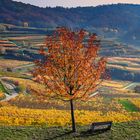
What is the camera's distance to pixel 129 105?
74062 mm

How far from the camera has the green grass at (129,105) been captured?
69069 millimetres

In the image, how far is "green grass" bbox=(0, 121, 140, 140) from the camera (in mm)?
34375

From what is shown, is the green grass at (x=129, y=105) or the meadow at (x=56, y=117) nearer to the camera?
the meadow at (x=56, y=117)

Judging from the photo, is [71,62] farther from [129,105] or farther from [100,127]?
[129,105]

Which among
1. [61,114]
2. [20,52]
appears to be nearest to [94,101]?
[61,114]

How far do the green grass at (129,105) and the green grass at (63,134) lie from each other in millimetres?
31137

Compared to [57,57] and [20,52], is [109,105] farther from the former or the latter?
[20,52]

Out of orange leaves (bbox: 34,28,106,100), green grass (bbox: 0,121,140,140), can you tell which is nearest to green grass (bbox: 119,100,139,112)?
green grass (bbox: 0,121,140,140)

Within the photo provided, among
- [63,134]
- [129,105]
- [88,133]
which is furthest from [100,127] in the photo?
[129,105]

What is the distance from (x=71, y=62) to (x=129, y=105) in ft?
137

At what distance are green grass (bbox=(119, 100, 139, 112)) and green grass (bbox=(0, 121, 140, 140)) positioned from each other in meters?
31.1

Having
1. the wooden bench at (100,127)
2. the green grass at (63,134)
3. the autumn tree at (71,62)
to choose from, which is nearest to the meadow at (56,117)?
the green grass at (63,134)

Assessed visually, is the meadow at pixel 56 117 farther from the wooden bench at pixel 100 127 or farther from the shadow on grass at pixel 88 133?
the wooden bench at pixel 100 127

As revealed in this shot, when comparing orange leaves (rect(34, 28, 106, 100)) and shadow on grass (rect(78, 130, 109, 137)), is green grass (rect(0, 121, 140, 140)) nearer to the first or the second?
shadow on grass (rect(78, 130, 109, 137))
